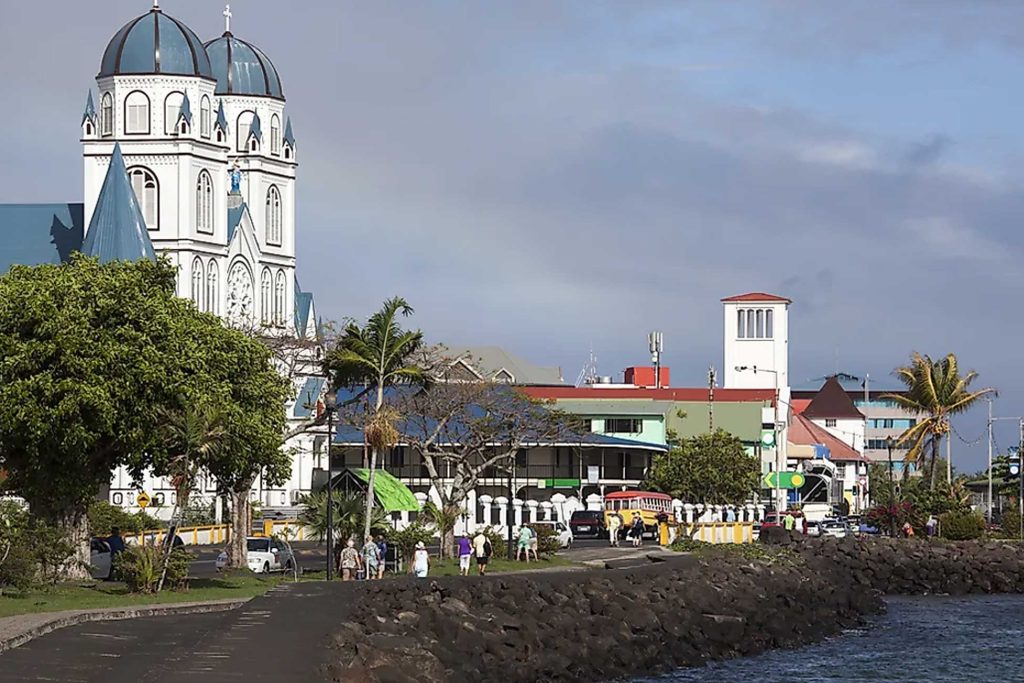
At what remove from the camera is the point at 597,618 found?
41375 mm

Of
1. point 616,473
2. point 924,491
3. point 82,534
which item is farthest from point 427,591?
point 616,473

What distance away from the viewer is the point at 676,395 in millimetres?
131750

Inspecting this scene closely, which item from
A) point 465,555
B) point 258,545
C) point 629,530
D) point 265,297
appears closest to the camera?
point 465,555

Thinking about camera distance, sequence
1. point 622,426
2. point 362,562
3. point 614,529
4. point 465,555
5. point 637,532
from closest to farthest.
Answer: point 362,562 < point 465,555 < point 614,529 < point 637,532 < point 622,426

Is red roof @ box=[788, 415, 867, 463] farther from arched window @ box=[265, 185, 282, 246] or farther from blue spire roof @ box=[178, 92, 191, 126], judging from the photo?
blue spire roof @ box=[178, 92, 191, 126]

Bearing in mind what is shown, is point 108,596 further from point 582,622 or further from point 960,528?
point 960,528

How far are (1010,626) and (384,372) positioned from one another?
762 inches

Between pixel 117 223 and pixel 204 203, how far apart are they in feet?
30.6

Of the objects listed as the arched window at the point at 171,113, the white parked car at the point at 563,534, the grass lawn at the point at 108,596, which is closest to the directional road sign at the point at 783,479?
the white parked car at the point at 563,534

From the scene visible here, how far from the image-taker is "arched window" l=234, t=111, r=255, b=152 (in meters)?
136

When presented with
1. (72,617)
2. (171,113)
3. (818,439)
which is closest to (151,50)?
(171,113)

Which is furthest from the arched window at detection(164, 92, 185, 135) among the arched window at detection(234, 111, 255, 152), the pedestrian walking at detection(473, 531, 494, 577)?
the pedestrian walking at detection(473, 531, 494, 577)

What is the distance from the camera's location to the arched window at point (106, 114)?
120000 mm

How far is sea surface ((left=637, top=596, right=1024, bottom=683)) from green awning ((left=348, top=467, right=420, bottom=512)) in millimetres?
13851
